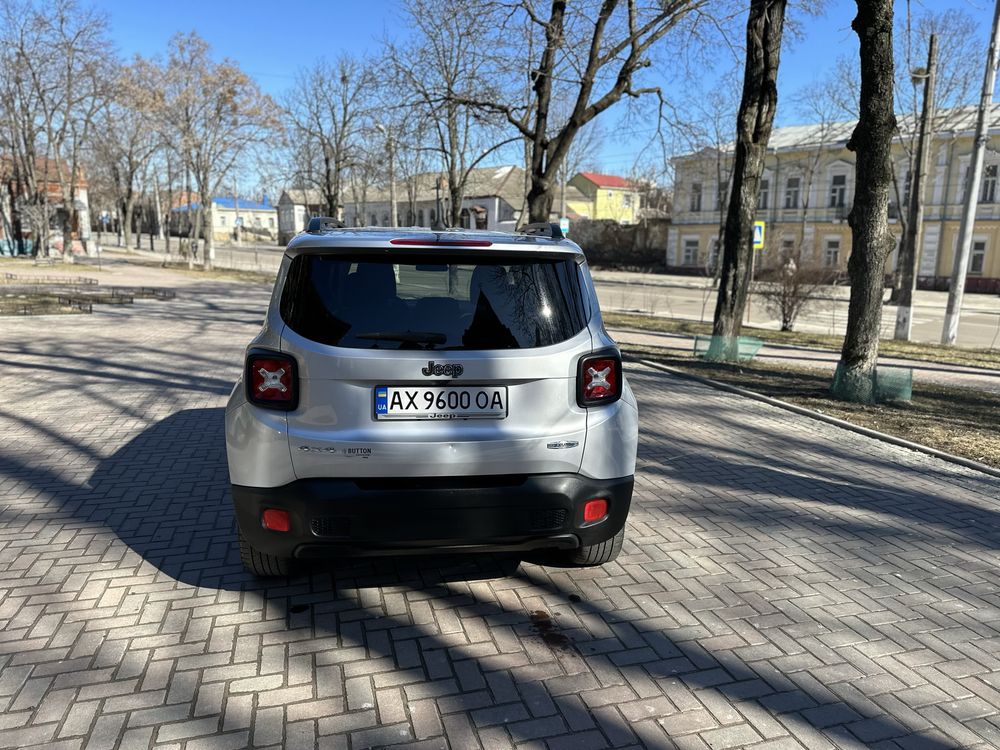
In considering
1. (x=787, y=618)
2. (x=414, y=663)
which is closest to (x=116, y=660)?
(x=414, y=663)

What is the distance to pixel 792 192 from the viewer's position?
49.9 meters

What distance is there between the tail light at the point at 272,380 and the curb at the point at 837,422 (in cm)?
567

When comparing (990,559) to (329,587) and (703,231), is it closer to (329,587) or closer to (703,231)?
(329,587)

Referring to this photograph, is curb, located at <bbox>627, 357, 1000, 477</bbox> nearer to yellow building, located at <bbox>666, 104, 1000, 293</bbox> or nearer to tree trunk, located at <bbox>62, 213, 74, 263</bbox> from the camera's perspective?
yellow building, located at <bbox>666, 104, 1000, 293</bbox>

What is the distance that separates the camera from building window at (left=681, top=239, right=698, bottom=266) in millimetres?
53750

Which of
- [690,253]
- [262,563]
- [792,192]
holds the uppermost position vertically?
[792,192]

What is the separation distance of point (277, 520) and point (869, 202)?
297 inches

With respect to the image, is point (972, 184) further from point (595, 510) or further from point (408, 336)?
point (408, 336)

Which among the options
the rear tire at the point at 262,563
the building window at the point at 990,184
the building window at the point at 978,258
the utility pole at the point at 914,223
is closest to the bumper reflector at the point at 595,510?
the rear tire at the point at 262,563

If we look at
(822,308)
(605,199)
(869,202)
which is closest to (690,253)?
(605,199)

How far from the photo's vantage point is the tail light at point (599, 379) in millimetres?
3166

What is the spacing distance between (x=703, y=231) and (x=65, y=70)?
40.4 metres

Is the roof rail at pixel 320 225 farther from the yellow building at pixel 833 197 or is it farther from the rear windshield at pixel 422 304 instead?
the yellow building at pixel 833 197

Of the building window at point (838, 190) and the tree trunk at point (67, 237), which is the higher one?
the building window at point (838, 190)
